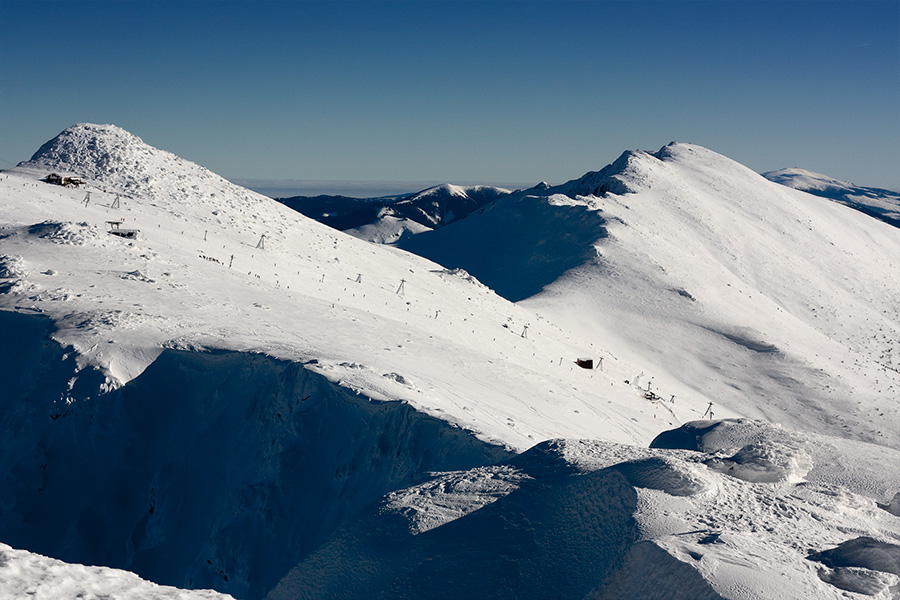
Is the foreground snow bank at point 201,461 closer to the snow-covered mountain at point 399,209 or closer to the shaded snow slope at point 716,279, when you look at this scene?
the shaded snow slope at point 716,279

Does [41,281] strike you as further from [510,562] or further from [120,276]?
[510,562]

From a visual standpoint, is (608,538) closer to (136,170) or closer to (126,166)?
(136,170)

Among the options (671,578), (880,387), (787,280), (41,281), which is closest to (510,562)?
(671,578)

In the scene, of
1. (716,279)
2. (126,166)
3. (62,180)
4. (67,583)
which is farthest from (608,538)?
(716,279)

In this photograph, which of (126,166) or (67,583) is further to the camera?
(126,166)

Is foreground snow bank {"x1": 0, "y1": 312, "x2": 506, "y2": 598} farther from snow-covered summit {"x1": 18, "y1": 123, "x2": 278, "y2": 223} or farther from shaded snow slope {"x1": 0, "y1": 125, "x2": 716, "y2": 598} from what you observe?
snow-covered summit {"x1": 18, "y1": 123, "x2": 278, "y2": 223}

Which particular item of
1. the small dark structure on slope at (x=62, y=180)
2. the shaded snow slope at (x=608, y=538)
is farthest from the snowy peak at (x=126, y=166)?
the shaded snow slope at (x=608, y=538)
